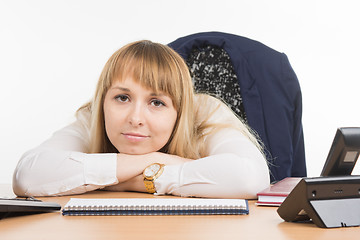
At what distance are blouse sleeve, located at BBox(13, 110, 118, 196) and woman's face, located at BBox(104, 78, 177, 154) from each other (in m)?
0.13

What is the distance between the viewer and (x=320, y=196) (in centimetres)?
80

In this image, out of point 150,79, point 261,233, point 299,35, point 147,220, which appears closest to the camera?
point 261,233

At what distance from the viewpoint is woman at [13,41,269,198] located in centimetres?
130

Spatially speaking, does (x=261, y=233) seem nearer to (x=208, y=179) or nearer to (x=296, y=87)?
(x=208, y=179)

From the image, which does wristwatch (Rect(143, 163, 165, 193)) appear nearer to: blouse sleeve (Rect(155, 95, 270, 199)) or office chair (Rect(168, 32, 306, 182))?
blouse sleeve (Rect(155, 95, 270, 199))

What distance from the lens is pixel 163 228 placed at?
82cm

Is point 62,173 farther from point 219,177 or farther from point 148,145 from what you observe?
point 219,177

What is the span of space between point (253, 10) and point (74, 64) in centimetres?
140

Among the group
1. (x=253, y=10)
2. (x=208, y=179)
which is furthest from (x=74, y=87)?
(x=208, y=179)

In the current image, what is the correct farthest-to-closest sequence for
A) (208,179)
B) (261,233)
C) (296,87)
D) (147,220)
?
(296,87), (208,179), (147,220), (261,233)

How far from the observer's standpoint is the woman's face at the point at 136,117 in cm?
146

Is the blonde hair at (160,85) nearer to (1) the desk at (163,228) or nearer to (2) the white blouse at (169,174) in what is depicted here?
(2) the white blouse at (169,174)

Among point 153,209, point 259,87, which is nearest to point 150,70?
point 153,209

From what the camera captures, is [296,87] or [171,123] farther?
[296,87]
